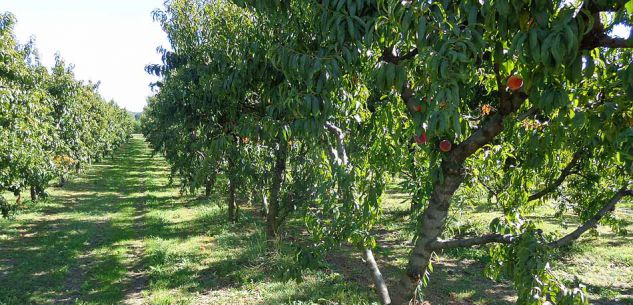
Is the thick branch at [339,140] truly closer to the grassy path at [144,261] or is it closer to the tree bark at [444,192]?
the tree bark at [444,192]

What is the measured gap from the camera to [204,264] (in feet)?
29.3

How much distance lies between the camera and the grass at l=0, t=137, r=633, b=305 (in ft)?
23.6

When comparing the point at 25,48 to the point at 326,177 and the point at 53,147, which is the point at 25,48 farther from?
the point at 326,177

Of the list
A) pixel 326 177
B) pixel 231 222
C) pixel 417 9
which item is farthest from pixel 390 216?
pixel 417 9

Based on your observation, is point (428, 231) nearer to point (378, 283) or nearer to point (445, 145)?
point (445, 145)

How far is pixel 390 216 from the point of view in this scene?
14297mm

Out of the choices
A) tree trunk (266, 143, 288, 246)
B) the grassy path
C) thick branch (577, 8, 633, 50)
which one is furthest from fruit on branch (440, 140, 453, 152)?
tree trunk (266, 143, 288, 246)

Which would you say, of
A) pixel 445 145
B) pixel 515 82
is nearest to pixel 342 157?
pixel 445 145

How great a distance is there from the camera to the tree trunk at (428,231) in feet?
10.7

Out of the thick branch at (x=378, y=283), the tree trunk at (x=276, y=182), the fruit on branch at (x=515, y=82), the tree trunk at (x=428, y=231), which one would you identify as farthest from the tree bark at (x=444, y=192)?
the tree trunk at (x=276, y=182)

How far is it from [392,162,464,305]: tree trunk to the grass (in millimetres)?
1139

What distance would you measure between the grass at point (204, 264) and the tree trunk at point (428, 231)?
114 cm

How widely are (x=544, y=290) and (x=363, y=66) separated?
6.89 ft

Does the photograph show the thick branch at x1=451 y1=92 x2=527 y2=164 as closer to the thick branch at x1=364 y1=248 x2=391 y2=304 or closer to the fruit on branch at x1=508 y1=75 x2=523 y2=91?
the fruit on branch at x1=508 y1=75 x2=523 y2=91
